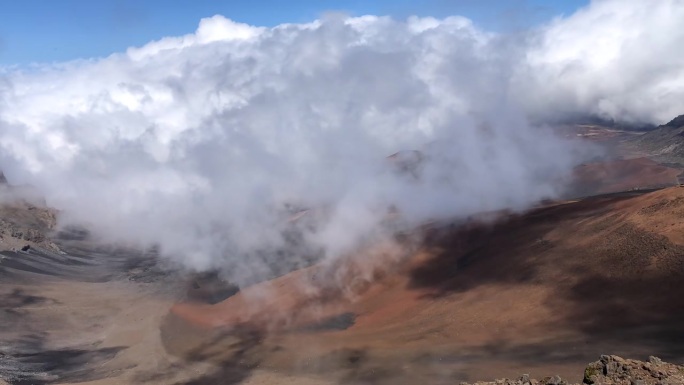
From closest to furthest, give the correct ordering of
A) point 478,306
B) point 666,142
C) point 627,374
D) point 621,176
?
point 627,374 < point 478,306 < point 621,176 < point 666,142

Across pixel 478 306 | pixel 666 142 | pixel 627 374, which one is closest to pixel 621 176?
pixel 666 142

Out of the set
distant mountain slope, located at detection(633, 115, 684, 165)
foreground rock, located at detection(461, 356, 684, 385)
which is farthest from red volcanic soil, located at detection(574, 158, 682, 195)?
foreground rock, located at detection(461, 356, 684, 385)

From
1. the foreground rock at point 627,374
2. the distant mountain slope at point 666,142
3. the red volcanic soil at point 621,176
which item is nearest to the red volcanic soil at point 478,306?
the foreground rock at point 627,374

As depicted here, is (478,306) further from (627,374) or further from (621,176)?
(621,176)

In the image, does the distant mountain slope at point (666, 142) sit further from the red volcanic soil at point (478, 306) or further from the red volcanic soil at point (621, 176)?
the red volcanic soil at point (478, 306)

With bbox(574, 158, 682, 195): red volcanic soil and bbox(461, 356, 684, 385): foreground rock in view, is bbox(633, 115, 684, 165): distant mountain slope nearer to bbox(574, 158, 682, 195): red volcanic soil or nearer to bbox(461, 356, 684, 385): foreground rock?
bbox(574, 158, 682, 195): red volcanic soil

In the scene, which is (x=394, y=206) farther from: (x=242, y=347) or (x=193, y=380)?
(x=193, y=380)

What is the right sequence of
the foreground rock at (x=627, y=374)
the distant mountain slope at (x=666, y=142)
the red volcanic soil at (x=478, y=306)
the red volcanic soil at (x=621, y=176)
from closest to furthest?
the foreground rock at (x=627, y=374)
the red volcanic soil at (x=478, y=306)
the red volcanic soil at (x=621, y=176)
the distant mountain slope at (x=666, y=142)
